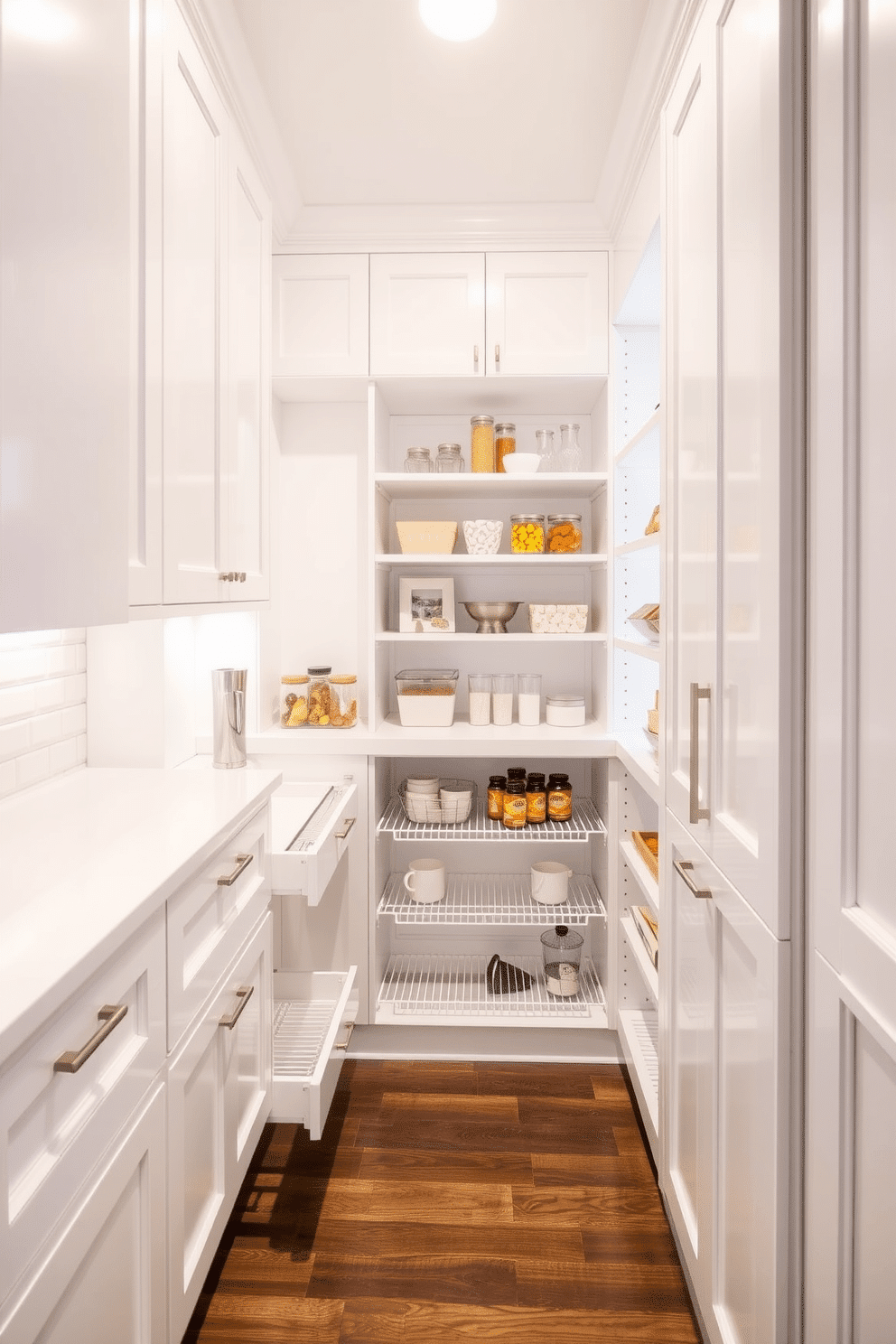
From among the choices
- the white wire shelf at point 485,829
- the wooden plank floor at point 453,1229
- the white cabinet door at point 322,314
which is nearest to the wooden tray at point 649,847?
the white wire shelf at point 485,829

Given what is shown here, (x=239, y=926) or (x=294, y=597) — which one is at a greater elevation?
(x=294, y=597)

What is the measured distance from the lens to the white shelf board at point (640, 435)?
72.4 inches

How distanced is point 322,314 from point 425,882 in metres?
1.76

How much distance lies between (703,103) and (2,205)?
43.7 inches

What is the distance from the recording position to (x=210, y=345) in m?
1.68

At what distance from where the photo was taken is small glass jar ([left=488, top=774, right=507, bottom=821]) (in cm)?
254

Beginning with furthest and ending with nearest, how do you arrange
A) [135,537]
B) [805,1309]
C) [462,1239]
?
1. [462,1239]
2. [135,537]
3. [805,1309]

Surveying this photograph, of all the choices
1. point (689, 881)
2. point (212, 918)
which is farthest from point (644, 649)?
point (212, 918)

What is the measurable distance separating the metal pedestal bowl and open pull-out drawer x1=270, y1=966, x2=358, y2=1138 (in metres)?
1.13

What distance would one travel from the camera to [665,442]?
161 cm

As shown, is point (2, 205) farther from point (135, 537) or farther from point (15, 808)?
point (15, 808)

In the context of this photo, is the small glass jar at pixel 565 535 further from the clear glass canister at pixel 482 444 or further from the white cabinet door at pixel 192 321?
the white cabinet door at pixel 192 321

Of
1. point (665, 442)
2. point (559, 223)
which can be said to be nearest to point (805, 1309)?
point (665, 442)

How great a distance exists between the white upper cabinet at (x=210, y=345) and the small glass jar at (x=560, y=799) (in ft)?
3.55
